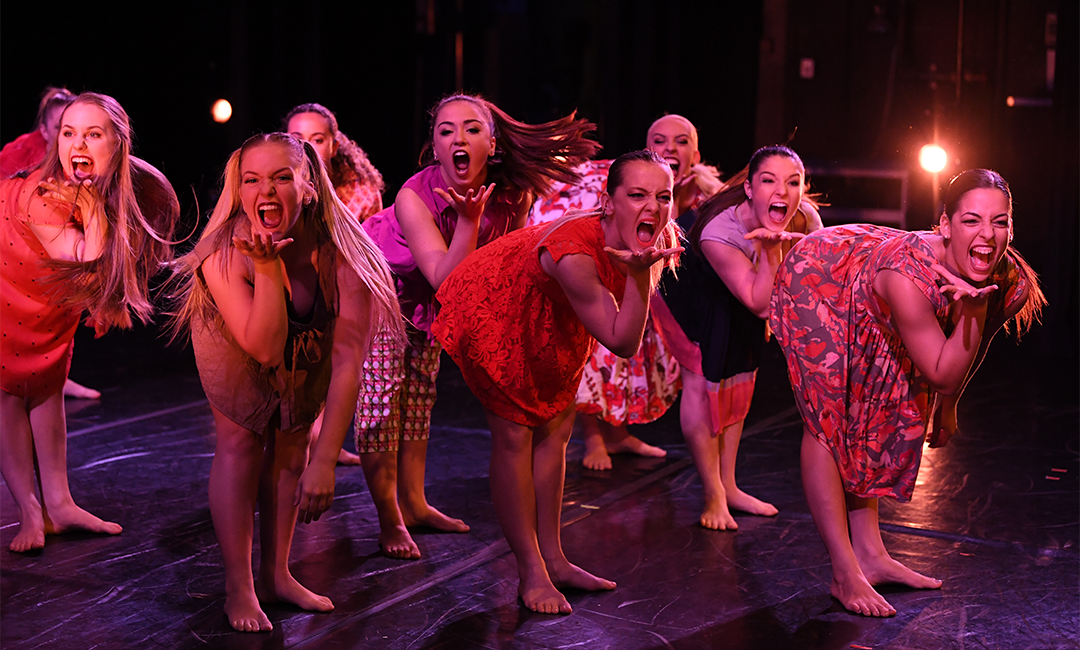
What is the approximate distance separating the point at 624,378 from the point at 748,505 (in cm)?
69

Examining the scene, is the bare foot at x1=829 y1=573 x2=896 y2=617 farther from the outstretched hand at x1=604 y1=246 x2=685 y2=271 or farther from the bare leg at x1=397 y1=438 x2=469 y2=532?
the bare leg at x1=397 y1=438 x2=469 y2=532

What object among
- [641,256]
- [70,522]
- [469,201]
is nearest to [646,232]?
[641,256]

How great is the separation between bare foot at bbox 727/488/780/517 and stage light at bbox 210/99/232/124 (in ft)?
16.7

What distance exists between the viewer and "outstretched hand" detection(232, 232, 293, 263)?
7.32ft

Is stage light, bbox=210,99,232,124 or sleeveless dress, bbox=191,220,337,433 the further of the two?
stage light, bbox=210,99,232,124

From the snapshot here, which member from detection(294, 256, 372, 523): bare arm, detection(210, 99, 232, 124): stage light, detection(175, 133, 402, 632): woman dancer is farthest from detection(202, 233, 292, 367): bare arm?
detection(210, 99, 232, 124): stage light

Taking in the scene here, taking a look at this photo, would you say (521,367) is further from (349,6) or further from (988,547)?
(349,6)

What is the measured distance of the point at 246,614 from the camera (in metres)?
2.47

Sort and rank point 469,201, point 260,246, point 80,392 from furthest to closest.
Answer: point 80,392
point 469,201
point 260,246

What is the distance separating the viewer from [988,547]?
3.02m

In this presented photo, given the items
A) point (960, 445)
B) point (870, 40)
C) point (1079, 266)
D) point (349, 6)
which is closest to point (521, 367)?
point (960, 445)

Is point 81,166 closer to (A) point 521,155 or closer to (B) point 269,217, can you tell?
(B) point 269,217

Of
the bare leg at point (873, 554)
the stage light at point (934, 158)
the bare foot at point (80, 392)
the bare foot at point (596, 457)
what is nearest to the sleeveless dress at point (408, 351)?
the bare foot at point (596, 457)

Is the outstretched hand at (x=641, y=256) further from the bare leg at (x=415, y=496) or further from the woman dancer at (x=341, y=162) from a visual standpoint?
the woman dancer at (x=341, y=162)
